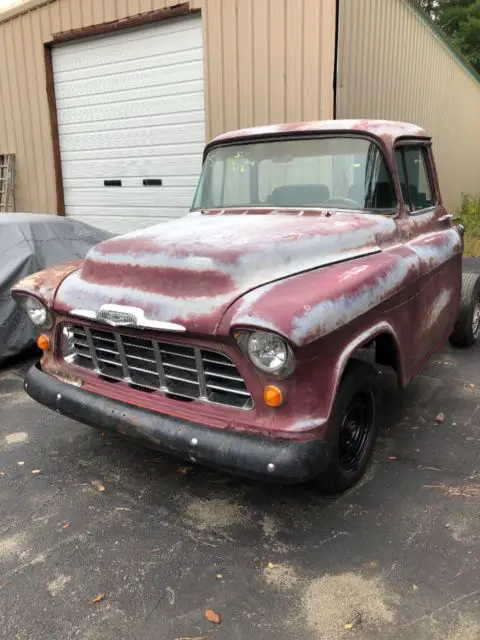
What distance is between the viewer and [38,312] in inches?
124

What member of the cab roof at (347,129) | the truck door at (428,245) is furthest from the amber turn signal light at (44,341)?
the truck door at (428,245)

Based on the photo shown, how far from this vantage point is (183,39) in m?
7.55

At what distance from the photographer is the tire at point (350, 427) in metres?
2.59

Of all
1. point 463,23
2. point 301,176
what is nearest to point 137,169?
point 301,176

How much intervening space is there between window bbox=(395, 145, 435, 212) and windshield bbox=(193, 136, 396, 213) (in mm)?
230

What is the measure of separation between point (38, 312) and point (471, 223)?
12.5 metres

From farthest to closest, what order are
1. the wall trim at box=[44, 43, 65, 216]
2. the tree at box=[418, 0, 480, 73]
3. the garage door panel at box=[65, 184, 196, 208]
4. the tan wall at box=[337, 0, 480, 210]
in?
the tree at box=[418, 0, 480, 73] → the wall trim at box=[44, 43, 65, 216] → the garage door panel at box=[65, 184, 196, 208] → the tan wall at box=[337, 0, 480, 210]

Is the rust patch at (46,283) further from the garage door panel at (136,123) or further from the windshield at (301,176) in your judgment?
the garage door panel at (136,123)

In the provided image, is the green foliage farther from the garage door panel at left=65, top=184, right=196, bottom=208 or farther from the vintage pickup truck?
the vintage pickup truck

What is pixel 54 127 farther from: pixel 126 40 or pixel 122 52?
pixel 126 40

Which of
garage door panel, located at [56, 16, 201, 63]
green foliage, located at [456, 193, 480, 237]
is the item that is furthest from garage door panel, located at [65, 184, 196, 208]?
green foliage, located at [456, 193, 480, 237]

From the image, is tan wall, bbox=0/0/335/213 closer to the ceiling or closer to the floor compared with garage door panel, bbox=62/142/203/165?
closer to the ceiling

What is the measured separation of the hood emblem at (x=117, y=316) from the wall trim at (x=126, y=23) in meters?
6.09

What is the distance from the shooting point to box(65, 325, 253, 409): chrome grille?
2510 millimetres
